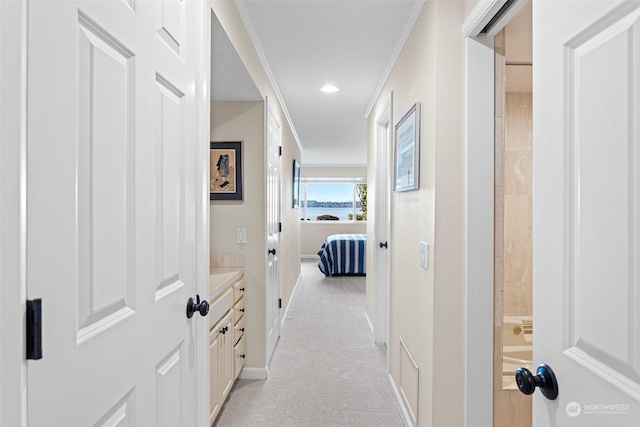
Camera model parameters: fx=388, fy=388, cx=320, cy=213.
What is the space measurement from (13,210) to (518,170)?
8.86ft

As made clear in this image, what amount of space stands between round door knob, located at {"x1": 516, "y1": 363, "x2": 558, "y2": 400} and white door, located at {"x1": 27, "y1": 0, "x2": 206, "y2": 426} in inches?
36.7

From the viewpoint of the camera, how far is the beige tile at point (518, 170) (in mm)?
2584

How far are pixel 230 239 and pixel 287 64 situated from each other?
1.41m

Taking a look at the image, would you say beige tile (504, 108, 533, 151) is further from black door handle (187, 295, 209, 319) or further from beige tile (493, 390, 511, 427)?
black door handle (187, 295, 209, 319)

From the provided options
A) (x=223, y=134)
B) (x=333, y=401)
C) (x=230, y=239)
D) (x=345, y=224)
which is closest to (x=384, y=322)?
(x=333, y=401)

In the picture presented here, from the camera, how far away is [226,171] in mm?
3010

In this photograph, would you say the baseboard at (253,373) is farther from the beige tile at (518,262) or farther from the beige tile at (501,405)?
the beige tile at (518,262)

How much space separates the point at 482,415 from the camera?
1.75m

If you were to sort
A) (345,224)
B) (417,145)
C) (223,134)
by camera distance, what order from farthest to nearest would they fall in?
(345,224) → (223,134) → (417,145)

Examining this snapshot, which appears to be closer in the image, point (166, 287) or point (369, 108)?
point (166, 287)

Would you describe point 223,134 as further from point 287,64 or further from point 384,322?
point 384,322

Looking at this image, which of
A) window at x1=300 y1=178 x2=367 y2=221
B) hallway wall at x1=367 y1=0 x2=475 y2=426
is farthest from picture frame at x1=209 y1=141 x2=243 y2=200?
window at x1=300 y1=178 x2=367 y2=221

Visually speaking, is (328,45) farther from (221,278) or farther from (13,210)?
(13,210)

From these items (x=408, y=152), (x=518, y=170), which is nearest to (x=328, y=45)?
(x=408, y=152)
